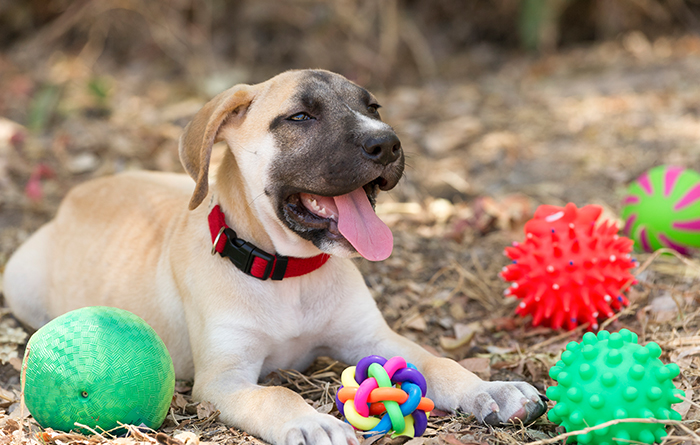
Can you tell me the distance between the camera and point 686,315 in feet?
12.7

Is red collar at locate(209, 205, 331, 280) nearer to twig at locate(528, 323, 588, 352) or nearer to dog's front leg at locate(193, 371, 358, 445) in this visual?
dog's front leg at locate(193, 371, 358, 445)

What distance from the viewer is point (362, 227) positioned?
10.6ft

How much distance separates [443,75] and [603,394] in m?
8.76

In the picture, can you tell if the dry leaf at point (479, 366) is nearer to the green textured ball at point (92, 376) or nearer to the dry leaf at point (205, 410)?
the dry leaf at point (205, 410)

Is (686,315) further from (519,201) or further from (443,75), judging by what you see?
(443,75)

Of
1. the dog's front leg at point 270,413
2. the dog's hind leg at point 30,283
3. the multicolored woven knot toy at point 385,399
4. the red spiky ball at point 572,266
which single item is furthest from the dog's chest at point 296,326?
the dog's hind leg at point 30,283

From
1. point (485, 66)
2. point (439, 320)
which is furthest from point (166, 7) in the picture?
point (439, 320)

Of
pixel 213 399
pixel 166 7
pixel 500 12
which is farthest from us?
pixel 500 12

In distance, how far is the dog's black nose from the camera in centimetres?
304

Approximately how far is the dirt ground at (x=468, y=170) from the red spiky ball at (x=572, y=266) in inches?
6.9

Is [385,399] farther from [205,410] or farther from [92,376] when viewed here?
[92,376]

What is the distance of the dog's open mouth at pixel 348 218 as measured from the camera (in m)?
3.18

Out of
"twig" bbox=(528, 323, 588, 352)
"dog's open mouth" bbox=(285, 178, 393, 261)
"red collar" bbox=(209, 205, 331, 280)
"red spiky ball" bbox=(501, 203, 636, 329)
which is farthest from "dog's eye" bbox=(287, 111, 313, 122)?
"twig" bbox=(528, 323, 588, 352)

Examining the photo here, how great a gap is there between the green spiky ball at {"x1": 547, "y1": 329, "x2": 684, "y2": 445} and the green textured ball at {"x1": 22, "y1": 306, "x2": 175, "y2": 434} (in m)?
1.71
